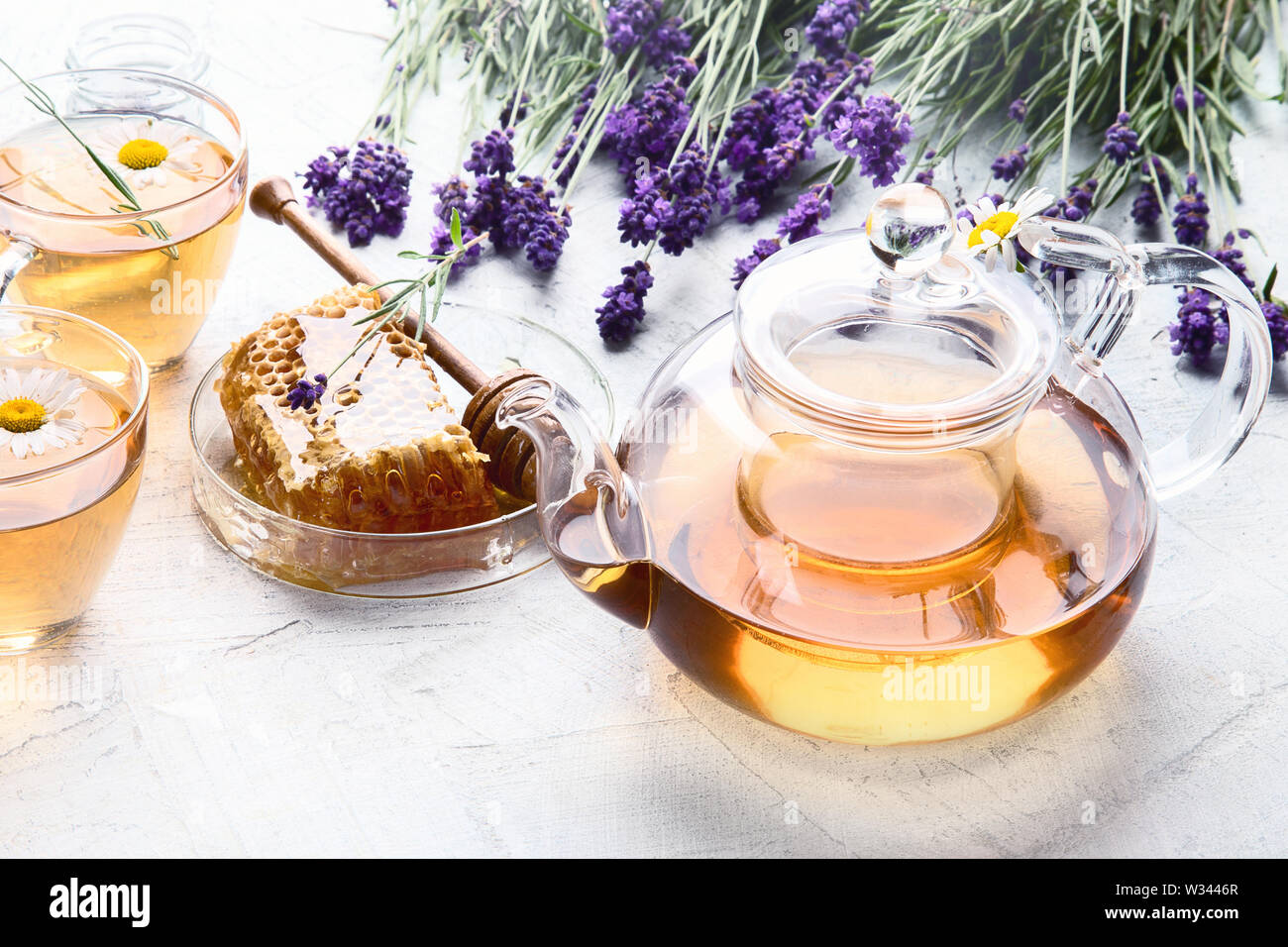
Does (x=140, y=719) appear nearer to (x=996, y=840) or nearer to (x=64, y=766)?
(x=64, y=766)

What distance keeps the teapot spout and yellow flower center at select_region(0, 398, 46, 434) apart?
11.8 inches

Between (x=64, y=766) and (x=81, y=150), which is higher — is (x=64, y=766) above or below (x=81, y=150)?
below

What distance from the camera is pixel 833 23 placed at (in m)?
1.33

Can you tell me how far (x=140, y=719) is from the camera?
0.83 metres

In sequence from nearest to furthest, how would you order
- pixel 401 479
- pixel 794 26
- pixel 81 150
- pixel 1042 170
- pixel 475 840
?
pixel 475 840, pixel 401 479, pixel 81 150, pixel 1042 170, pixel 794 26

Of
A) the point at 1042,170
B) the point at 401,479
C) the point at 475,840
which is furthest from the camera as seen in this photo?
the point at 1042,170

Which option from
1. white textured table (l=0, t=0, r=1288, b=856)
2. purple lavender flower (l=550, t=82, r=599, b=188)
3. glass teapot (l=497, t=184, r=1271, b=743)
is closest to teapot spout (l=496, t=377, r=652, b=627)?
glass teapot (l=497, t=184, r=1271, b=743)

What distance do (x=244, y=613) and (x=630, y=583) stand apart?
289 mm

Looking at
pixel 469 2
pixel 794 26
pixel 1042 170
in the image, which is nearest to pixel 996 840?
pixel 1042 170

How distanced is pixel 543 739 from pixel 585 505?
16 centimetres

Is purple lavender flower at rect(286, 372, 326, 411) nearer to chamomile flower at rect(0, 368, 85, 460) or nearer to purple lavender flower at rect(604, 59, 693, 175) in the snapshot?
chamomile flower at rect(0, 368, 85, 460)

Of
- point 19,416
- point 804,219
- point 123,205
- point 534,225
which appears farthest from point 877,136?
point 19,416

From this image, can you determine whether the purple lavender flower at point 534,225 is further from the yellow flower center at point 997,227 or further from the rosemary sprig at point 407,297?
the yellow flower center at point 997,227

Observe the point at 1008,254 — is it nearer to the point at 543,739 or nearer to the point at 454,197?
the point at 543,739
